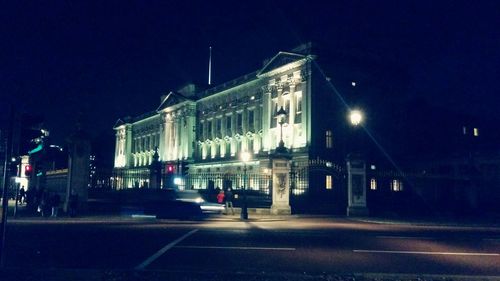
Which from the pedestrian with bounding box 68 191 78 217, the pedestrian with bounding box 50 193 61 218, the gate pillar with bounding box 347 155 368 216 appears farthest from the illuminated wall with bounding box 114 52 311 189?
the pedestrian with bounding box 50 193 61 218

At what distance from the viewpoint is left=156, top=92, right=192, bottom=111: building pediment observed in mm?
80375

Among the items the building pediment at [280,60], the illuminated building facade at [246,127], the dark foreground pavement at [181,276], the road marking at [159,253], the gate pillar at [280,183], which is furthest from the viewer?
the building pediment at [280,60]

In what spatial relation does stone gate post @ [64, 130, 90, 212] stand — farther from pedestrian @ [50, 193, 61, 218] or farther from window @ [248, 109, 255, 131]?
window @ [248, 109, 255, 131]

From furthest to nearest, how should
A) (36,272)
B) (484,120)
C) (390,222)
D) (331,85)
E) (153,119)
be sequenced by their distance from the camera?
(153,119), (484,120), (331,85), (390,222), (36,272)

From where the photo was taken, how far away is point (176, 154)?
83.4m

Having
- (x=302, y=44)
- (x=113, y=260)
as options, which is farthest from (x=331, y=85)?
(x=113, y=260)

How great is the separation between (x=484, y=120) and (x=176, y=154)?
53.2 m

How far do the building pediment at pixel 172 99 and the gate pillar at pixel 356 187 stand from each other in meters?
56.0

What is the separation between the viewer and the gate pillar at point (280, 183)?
25672mm

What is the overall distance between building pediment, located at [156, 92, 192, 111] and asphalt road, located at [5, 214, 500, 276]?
219ft

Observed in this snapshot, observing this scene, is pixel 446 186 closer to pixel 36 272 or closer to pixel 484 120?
pixel 36 272

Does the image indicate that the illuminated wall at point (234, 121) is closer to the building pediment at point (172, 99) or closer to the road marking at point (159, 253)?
the building pediment at point (172, 99)

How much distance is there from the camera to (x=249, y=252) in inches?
403

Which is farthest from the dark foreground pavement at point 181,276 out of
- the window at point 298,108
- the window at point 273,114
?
the window at point 273,114
